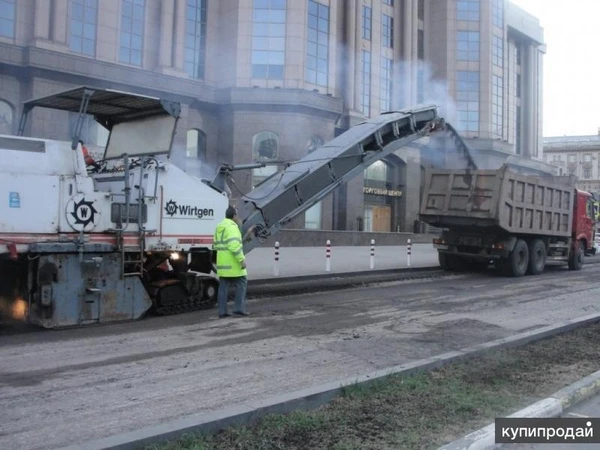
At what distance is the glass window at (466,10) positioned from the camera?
1487 inches

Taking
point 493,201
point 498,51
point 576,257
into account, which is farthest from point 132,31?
point 498,51

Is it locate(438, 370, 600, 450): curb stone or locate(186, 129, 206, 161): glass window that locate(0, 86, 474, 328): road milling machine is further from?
locate(186, 129, 206, 161): glass window

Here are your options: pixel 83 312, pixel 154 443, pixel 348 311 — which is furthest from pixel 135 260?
pixel 154 443

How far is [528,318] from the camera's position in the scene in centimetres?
858

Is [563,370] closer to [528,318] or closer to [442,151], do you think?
[528,318]

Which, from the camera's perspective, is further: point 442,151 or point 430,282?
point 442,151

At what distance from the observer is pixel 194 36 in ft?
83.5

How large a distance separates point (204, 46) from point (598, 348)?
77.5ft

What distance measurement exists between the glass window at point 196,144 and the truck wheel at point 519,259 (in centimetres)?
1501

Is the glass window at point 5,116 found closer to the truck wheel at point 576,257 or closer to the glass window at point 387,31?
the truck wheel at point 576,257

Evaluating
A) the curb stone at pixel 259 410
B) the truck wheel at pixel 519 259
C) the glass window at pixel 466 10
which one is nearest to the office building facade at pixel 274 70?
the glass window at pixel 466 10

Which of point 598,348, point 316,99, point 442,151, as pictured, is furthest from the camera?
point 316,99

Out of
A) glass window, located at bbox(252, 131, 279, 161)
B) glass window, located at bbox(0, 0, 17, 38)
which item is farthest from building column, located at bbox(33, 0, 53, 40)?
glass window, located at bbox(252, 131, 279, 161)

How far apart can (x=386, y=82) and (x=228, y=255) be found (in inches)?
1056
